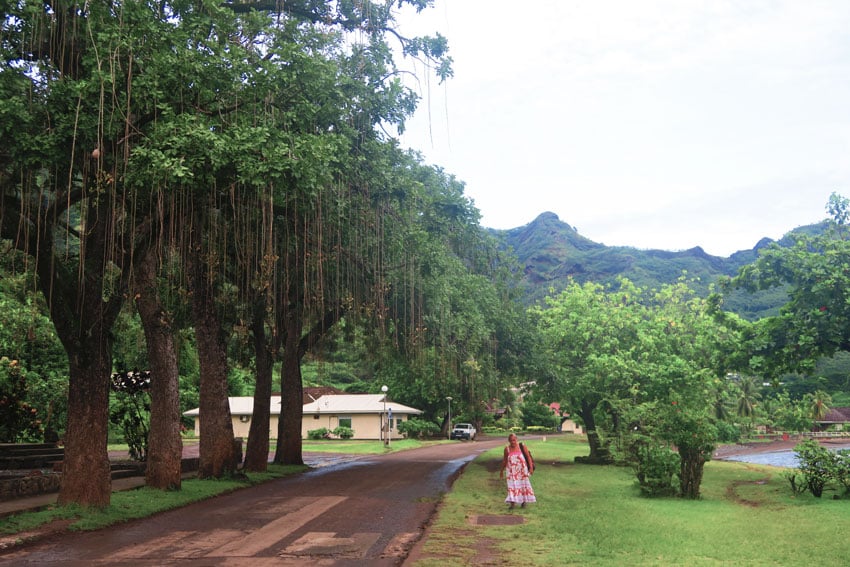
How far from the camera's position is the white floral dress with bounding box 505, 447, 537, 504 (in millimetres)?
13633

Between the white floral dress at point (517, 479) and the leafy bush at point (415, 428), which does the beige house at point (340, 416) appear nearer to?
the leafy bush at point (415, 428)

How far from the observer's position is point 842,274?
15586 millimetres

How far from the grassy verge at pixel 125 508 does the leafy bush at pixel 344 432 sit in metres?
41.9

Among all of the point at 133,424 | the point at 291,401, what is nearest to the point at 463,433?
the point at 291,401

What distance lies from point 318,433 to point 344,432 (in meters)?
2.15

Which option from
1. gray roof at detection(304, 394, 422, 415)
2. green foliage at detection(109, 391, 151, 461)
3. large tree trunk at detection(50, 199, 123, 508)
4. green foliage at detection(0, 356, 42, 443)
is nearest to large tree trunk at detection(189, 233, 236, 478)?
green foliage at detection(109, 391, 151, 461)

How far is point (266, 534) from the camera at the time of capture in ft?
33.4

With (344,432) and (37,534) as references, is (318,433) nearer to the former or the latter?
(344,432)

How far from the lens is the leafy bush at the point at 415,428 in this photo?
63156 mm

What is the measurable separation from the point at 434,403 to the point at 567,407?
130ft

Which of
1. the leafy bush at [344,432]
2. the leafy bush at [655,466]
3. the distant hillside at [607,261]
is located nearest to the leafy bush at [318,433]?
the leafy bush at [344,432]

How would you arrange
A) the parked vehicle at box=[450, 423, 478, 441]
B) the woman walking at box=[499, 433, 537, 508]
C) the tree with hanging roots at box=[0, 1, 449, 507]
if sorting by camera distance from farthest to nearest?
the parked vehicle at box=[450, 423, 478, 441] < the woman walking at box=[499, 433, 537, 508] < the tree with hanging roots at box=[0, 1, 449, 507]

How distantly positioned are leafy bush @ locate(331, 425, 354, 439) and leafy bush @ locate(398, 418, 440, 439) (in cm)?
519

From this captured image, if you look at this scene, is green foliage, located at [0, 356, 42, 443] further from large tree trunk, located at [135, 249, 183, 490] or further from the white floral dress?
the white floral dress
